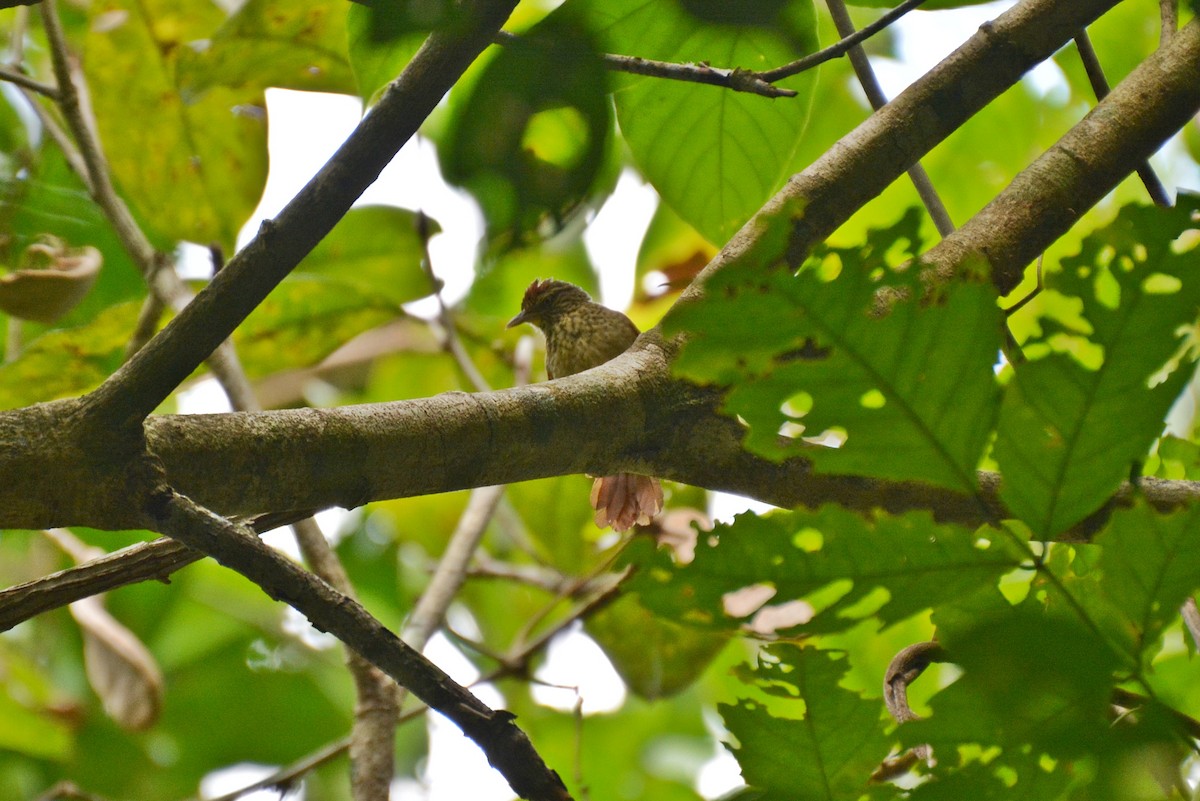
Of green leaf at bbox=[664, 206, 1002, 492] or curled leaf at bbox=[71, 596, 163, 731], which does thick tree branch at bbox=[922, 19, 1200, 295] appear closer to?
green leaf at bbox=[664, 206, 1002, 492]

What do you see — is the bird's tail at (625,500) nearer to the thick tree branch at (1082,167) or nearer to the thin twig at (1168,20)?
the thick tree branch at (1082,167)

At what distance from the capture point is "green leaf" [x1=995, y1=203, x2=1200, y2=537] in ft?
2.48

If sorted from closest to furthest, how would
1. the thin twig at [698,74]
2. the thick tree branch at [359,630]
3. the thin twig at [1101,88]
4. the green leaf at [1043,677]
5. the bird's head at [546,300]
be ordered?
the green leaf at [1043,677] → the thick tree branch at [359,630] → the thin twig at [698,74] → the thin twig at [1101,88] → the bird's head at [546,300]

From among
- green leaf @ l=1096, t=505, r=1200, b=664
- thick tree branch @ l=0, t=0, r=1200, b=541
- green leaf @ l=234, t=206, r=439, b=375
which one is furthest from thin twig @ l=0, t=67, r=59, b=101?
green leaf @ l=1096, t=505, r=1200, b=664

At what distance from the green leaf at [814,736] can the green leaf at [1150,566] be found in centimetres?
31

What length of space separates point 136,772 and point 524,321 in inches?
91.7

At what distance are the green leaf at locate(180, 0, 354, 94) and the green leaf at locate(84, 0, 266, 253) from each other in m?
0.27

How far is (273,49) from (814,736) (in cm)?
229

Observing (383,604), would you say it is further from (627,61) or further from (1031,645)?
(1031,645)

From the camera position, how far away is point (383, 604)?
13.3 feet

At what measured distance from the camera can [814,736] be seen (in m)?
1.03

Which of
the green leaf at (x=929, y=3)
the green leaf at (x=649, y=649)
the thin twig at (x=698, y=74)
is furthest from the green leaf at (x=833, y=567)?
the green leaf at (x=649, y=649)

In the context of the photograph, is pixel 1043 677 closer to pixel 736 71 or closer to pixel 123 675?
pixel 736 71

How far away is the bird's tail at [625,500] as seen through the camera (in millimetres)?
2418
